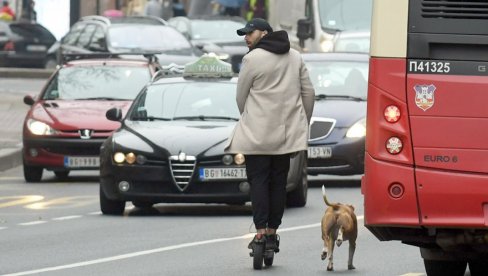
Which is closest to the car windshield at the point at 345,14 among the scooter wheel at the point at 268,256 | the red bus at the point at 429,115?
the scooter wheel at the point at 268,256

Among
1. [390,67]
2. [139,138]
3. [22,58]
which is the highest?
[390,67]

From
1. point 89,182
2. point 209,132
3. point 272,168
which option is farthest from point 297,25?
point 272,168

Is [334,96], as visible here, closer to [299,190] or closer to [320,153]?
[320,153]

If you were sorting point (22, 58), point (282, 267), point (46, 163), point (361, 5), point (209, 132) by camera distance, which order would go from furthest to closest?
point (22, 58), point (361, 5), point (46, 163), point (209, 132), point (282, 267)

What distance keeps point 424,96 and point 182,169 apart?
687cm

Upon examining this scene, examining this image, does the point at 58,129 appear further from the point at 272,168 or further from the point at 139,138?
the point at 272,168

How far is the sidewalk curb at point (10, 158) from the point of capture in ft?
81.3

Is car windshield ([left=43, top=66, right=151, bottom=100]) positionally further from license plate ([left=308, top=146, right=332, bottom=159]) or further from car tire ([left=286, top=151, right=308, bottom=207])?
car tire ([left=286, top=151, right=308, bottom=207])

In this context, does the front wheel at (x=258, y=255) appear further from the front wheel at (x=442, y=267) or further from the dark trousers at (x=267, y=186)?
the front wheel at (x=442, y=267)

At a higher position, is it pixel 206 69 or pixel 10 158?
pixel 206 69

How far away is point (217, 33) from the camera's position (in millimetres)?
41438

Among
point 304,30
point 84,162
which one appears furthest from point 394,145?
point 304,30

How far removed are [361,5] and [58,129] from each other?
1446cm

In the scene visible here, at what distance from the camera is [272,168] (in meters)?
13.8
